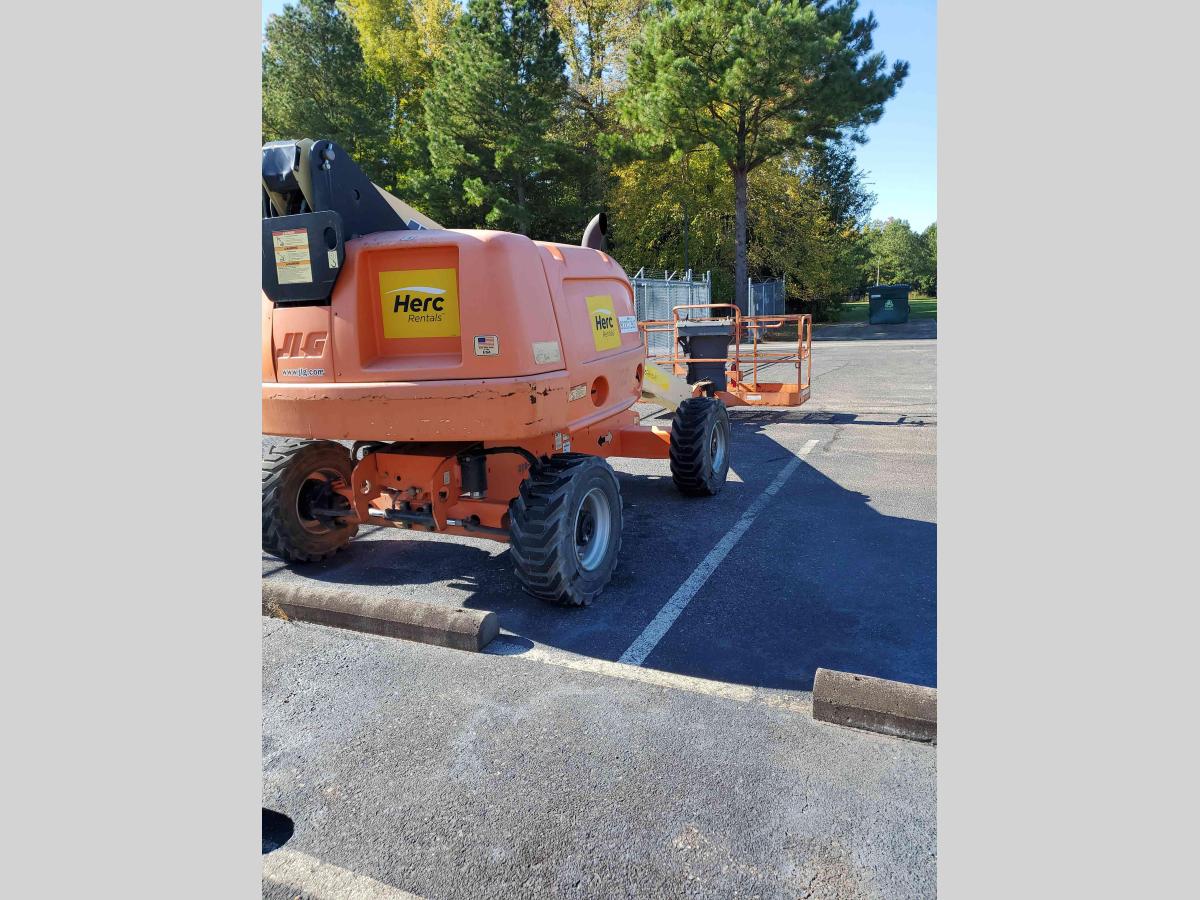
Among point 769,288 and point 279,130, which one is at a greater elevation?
point 279,130

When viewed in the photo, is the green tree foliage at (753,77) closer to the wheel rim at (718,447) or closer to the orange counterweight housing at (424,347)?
the wheel rim at (718,447)

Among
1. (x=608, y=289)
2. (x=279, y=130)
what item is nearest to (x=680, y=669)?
(x=608, y=289)

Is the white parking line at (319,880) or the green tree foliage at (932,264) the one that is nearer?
the green tree foliage at (932,264)

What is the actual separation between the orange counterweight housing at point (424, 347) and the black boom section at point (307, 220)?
0.33 ft

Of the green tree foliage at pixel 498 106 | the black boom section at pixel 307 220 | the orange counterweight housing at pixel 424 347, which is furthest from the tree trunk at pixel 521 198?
the orange counterweight housing at pixel 424 347

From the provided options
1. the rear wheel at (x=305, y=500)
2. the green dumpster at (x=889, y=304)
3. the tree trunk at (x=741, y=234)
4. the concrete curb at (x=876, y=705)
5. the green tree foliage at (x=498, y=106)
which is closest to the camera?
the concrete curb at (x=876, y=705)

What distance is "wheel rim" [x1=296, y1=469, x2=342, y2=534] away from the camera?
5.60 m

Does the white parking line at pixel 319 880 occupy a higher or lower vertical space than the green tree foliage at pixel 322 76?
lower

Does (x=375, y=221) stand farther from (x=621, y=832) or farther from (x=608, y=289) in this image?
(x=621, y=832)

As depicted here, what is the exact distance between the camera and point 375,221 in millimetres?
4719

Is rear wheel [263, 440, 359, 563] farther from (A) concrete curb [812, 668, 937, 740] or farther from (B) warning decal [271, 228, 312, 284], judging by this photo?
(A) concrete curb [812, 668, 937, 740]

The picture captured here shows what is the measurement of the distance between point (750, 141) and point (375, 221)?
27521 millimetres

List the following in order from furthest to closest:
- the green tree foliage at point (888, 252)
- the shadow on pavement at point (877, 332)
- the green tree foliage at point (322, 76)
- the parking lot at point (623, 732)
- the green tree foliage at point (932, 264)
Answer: the green tree foliage at point (888, 252), the green tree foliage at point (322, 76), the shadow on pavement at point (877, 332), the parking lot at point (623, 732), the green tree foliage at point (932, 264)

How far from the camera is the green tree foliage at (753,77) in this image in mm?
24734
